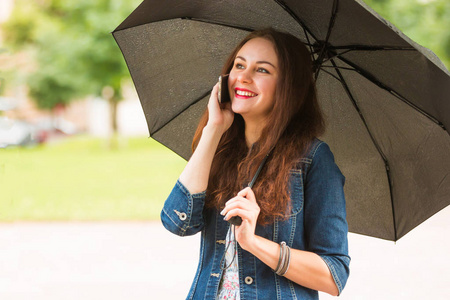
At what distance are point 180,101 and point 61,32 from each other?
2359 cm

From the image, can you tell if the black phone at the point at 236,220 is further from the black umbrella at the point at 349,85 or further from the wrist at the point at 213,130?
the black umbrella at the point at 349,85

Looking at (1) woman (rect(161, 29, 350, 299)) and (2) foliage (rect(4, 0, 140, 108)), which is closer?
(1) woman (rect(161, 29, 350, 299))

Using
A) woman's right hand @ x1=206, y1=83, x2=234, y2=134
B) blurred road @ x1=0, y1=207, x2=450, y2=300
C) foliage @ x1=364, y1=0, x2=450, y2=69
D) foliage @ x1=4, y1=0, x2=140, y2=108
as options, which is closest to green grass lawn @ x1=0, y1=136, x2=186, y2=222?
blurred road @ x1=0, y1=207, x2=450, y2=300

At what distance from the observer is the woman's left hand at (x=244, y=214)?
1.99 meters

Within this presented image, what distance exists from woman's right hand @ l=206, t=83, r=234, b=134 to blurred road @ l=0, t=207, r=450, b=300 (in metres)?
3.72

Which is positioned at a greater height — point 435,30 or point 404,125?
point 435,30

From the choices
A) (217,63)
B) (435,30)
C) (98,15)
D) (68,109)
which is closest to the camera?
(217,63)

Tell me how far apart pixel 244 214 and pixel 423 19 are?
53.6 ft

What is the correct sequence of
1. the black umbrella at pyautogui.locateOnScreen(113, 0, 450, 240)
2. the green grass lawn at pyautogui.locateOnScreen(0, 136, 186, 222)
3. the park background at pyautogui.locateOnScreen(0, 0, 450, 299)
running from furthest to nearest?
1. the green grass lawn at pyautogui.locateOnScreen(0, 136, 186, 222)
2. the park background at pyautogui.locateOnScreen(0, 0, 450, 299)
3. the black umbrella at pyautogui.locateOnScreen(113, 0, 450, 240)

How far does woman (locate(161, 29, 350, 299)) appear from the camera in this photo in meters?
2.13

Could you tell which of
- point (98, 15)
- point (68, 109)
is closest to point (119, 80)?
point (98, 15)

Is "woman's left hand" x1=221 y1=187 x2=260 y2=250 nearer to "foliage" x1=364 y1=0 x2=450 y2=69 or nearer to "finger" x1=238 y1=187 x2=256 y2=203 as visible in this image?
"finger" x1=238 y1=187 x2=256 y2=203

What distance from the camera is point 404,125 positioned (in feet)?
8.70

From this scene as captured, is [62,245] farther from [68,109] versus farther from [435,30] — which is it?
[68,109]
